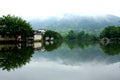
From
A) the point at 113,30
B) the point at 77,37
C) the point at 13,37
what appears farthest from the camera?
the point at 77,37

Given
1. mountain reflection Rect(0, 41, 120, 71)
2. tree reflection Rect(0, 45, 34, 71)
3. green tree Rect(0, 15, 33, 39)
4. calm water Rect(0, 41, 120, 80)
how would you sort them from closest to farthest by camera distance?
1. calm water Rect(0, 41, 120, 80)
2. tree reflection Rect(0, 45, 34, 71)
3. mountain reflection Rect(0, 41, 120, 71)
4. green tree Rect(0, 15, 33, 39)

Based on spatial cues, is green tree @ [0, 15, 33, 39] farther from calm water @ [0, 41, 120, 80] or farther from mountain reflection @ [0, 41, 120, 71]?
calm water @ [0, 41, 120, 80]

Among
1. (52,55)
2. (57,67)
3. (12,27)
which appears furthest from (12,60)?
(12,27)

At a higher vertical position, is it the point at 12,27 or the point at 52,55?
the point at 12,27

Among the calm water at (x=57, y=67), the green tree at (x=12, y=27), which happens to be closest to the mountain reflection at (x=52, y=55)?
the calm water at (x=57, y=67)

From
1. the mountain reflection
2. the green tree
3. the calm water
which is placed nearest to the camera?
the calm water

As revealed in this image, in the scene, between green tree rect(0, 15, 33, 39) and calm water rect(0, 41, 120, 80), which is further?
green tree rect(0, 15, 33, 39)

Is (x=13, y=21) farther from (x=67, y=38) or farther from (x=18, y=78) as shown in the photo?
(x=67, y=38)

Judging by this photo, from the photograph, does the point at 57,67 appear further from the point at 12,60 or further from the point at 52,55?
the point at 52,55

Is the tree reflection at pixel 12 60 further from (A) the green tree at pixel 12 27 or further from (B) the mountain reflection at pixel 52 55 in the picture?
(A) the green tree at pixel 12 27

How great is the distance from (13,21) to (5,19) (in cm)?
209

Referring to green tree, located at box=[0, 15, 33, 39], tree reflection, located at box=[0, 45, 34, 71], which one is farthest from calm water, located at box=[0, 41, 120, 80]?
green tree, located at box=[0, 15, 33, 39]

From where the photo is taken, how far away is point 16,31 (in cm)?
6419

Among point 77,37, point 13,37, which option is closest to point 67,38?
point 77,37
